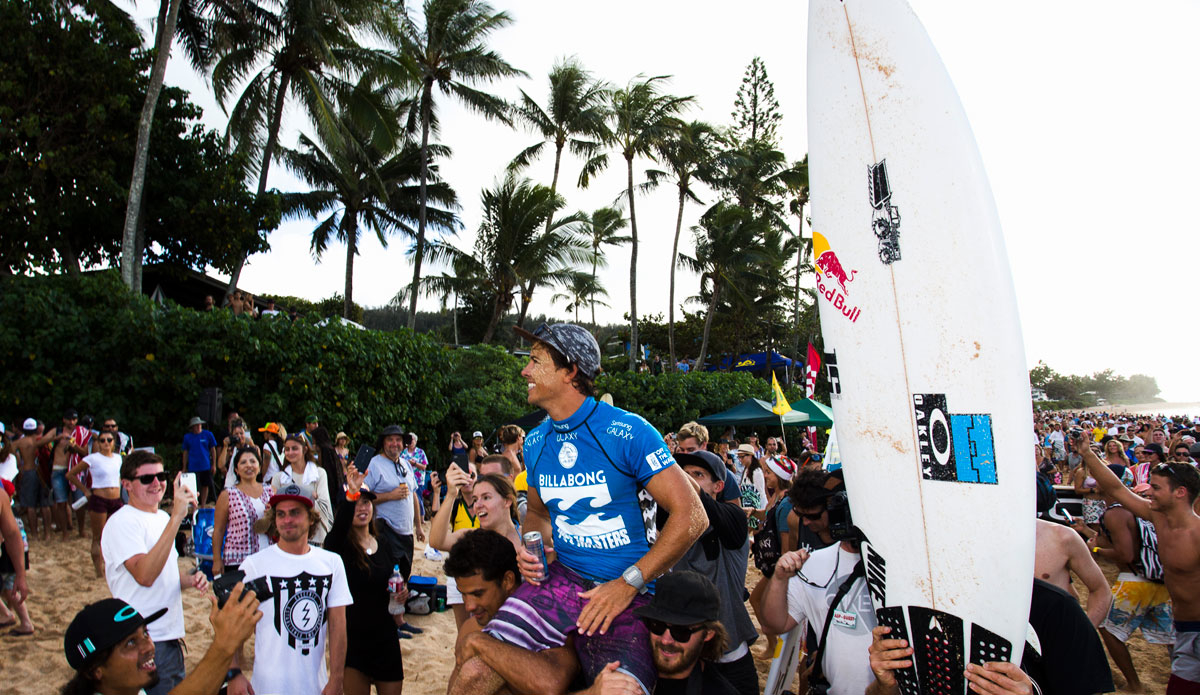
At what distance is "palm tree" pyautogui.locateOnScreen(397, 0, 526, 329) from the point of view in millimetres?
20859

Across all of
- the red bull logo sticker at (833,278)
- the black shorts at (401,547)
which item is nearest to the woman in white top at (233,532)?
the black shorts at (401,547)

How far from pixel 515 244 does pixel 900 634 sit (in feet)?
72.1

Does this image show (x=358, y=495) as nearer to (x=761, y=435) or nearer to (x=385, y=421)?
(x=385, y=421)

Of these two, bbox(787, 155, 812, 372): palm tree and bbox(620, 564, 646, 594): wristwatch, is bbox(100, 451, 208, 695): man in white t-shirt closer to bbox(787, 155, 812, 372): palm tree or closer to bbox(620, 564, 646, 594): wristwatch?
bbox(620, 564, 646, 594): wristwatch

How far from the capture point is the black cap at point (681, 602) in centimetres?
227

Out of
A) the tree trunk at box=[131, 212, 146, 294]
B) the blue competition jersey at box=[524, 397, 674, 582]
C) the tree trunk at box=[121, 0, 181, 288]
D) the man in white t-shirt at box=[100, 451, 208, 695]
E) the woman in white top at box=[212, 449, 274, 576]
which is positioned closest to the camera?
the blue competition jersey at box=[524, 397, 674, 582]

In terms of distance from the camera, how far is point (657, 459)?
239cm

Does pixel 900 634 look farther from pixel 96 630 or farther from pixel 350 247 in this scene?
pixel 350 247

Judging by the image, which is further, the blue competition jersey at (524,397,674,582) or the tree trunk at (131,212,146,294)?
the tree trunk at (131,212,146,294)

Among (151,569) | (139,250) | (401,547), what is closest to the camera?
(151,569)

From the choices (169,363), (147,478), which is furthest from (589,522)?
(169,363)

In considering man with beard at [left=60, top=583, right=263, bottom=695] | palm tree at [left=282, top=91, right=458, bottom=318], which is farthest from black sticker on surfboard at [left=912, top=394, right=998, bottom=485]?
palm tree at [left=282, top=91, right=458, bottom=318]

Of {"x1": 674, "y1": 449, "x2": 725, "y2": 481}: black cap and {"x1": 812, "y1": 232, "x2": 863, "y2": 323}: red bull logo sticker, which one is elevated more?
{"x1": 812, "y1": 232, "x2": 863, "y2": 323}: red bull logo sticker

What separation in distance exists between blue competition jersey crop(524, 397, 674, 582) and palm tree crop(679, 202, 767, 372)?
27.0 metres
